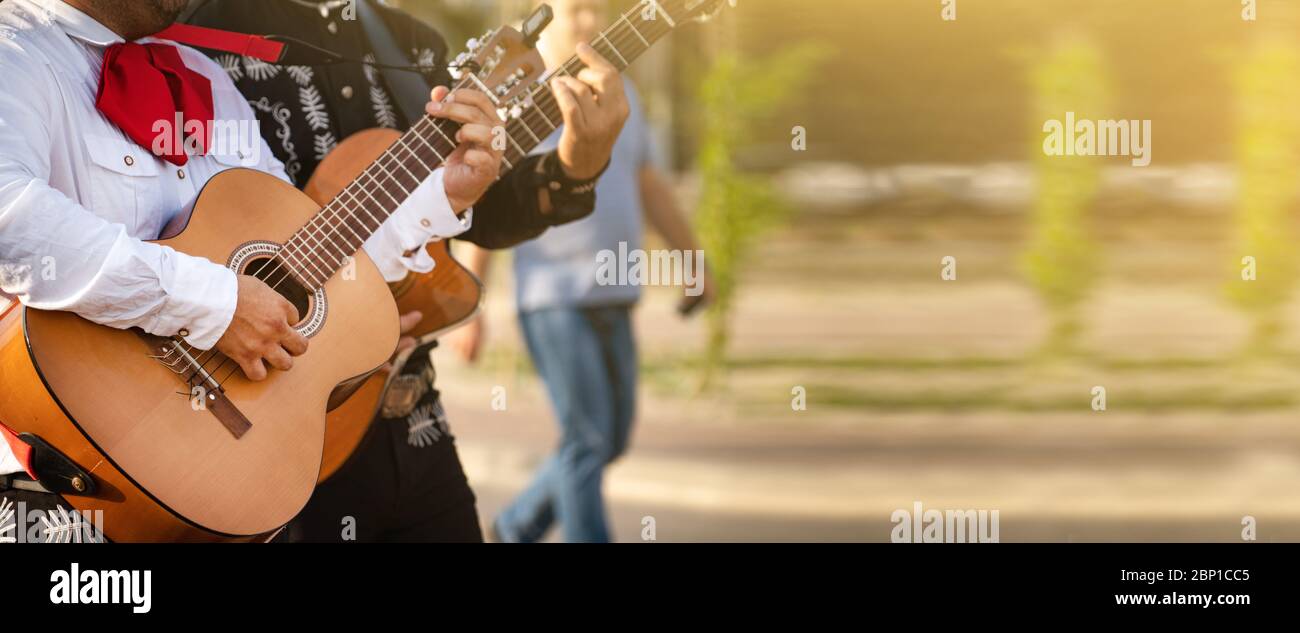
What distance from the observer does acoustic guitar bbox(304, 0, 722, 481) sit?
2.46 meters

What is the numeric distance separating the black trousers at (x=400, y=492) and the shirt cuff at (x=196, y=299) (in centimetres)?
44

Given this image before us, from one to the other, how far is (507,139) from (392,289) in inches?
14.1

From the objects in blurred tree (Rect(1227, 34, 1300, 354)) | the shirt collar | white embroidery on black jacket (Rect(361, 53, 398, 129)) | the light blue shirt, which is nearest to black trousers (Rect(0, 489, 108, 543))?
the shirt collar

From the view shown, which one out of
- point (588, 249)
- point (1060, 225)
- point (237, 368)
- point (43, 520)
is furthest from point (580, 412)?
point (1060, 225)

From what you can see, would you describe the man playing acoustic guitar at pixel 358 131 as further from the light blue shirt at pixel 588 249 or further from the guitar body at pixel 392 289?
the light blue shirt at pixel 588 249

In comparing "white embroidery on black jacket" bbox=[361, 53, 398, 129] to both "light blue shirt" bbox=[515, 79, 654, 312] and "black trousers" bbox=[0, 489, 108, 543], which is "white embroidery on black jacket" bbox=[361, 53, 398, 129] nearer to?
"black trousers" bbox=[0, 489, 108, 543]

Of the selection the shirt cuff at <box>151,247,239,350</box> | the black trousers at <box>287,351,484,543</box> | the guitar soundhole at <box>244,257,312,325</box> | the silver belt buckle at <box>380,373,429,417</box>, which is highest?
the guitar soundhole at <box>244,257,312,325</box>

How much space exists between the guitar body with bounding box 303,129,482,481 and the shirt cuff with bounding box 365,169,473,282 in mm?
82

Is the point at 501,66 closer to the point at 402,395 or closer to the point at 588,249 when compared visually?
the point at 402,395

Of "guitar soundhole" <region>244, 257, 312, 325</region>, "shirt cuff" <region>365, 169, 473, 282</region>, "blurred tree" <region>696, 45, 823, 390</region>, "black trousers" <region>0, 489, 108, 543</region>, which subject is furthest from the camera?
"blurred tree" <region>696, 45, 823, 390</region>

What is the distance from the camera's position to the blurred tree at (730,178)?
25.7ft
